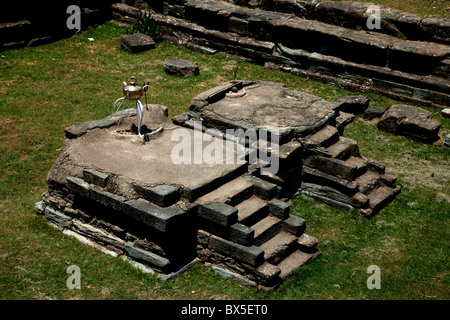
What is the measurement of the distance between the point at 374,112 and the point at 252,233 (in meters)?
5.77

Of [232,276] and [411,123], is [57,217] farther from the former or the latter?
[411,123]

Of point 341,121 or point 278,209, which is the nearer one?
point 278,209

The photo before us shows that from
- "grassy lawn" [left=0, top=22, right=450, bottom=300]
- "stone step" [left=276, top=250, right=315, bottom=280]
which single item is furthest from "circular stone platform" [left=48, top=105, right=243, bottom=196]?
"stone step" [left=276, top=250, right=315, bottom=280]

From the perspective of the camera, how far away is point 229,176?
7.91 m

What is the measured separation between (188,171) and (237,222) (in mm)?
1150

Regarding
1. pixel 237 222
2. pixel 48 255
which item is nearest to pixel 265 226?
pixel 237 222

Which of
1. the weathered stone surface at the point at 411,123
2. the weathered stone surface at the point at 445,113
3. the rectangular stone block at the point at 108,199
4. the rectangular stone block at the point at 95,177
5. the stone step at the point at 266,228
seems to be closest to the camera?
the rectangular stone block at the point at 108,199

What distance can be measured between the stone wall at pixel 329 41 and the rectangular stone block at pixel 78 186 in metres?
7.56

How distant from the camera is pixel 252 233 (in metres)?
7.04

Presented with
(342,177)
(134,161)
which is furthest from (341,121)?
(134,161)

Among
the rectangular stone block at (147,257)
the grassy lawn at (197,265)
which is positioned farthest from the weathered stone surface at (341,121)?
the rectangular stone block at (147,257)

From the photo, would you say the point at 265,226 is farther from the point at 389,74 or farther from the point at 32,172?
the point at 389,74

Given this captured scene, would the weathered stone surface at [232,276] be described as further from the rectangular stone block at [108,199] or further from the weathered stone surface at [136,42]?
the weathered stone surface at [136,42]

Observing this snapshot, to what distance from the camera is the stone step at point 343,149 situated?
9.10 meters
